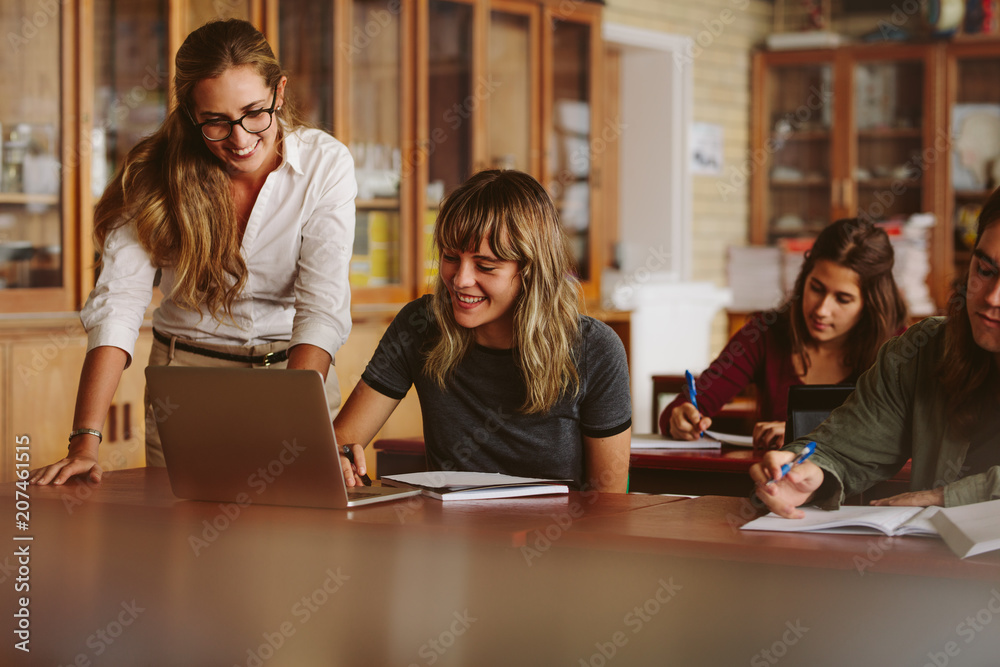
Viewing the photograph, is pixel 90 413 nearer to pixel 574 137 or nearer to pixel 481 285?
pixel 481 285

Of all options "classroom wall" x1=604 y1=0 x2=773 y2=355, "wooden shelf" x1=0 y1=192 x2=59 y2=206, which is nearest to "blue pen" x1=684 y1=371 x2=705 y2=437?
"wooden shelf" x1=0 y1=192 x2=59 y2=206

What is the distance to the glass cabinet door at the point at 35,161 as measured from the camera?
3334 millimetres

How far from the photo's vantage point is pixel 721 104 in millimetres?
6461

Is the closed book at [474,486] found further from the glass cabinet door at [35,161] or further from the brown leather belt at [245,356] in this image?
the glass cabinet door at [35,161]

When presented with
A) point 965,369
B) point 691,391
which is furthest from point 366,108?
point 965,369

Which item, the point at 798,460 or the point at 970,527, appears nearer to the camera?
the point at 970,527

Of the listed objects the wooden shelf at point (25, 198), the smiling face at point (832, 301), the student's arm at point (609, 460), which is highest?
the wooden shelf at point (25, 198)

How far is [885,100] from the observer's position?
626 centimetres

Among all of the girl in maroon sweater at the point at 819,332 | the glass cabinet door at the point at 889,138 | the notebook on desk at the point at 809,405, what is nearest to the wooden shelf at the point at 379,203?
the girl in maroon sweater at the point at 819,332

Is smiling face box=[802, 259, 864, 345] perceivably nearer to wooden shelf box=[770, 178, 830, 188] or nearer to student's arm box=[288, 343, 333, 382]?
student's arm box=[288, 343, 333, 382]

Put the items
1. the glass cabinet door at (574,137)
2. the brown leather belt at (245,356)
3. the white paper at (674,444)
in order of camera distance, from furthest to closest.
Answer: the glass cabinet door at (574,137) < the white paper at (674,444) < the brown leather belt at (245,356)
